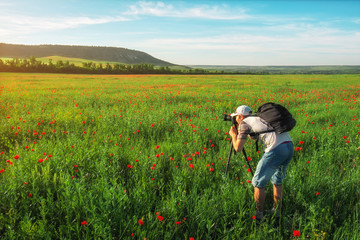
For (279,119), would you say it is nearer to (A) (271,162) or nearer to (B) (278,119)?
(B) (278,119)

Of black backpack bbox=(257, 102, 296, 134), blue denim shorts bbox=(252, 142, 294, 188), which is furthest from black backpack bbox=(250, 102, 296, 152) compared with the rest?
blue denim shorts bbox=(252, 142, 294, 188)

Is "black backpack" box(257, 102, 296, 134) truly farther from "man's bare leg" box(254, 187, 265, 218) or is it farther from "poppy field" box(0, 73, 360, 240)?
"poppy field" box(0, 73, 360, 240)

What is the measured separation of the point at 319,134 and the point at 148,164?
462 centimetres

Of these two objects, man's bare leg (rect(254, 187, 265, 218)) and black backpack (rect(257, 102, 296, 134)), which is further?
man's bare leg (rect(254, 187, 265, 218))

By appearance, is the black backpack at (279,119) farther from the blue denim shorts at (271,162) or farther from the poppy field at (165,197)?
the poppy field at (165,197)

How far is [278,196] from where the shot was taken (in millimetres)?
3023

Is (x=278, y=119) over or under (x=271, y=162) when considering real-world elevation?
over

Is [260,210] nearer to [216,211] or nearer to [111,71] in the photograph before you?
[216,211]

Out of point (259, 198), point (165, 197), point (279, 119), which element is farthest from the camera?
point (165, 197)

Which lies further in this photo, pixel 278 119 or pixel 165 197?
pixel 165 197

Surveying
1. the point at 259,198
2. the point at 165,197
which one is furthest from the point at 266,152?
the point at 165,197

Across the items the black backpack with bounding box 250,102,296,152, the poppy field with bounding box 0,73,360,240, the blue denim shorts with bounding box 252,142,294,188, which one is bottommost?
the poppy field with bounding box 0,73,360,240

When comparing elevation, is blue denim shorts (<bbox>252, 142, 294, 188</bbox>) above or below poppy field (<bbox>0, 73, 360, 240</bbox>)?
above

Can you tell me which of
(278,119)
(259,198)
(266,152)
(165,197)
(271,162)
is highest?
(278,119)
